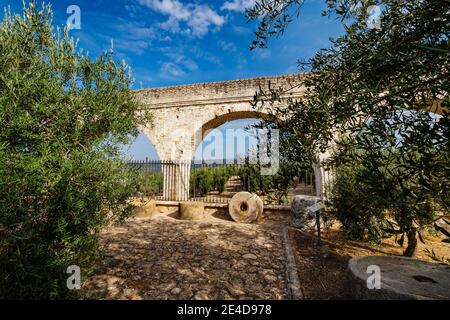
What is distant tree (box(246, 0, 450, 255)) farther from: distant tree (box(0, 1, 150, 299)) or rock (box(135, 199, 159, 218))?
rock (box(135, 199, 159, 218))

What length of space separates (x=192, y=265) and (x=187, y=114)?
9199 millimetres

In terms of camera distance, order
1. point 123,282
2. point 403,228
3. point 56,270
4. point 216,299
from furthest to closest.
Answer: point 123,282
point 216,299
point 56,270
point 403,228

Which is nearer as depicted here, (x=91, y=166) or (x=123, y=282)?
(x=91, y=166)

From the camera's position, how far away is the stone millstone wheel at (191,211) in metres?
9.17

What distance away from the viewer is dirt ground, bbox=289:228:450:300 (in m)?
4.08

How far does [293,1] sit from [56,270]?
13.9 feet

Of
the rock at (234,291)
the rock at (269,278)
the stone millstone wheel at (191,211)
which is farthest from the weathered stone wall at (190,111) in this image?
the rock at (234,291)

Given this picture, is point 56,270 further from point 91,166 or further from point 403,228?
point 403,228

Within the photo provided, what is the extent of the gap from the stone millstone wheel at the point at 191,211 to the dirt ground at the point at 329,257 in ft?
11.6

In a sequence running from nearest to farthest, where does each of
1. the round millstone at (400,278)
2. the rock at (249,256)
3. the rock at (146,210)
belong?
the round millstone at (400,278) < the rock at (249,256) < the rock at (146,210)

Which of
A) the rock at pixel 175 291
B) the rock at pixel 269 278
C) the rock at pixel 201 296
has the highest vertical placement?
the rock at pixel 175 291

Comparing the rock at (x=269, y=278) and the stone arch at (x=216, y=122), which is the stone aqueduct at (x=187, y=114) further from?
the rock at (x=269, y=278)

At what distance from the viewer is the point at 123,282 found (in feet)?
13.6

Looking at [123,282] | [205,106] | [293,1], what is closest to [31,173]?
[123,282]
